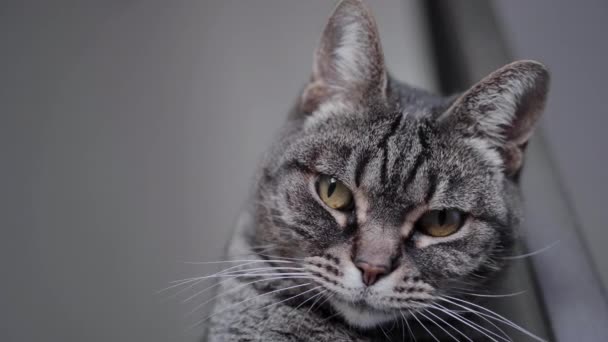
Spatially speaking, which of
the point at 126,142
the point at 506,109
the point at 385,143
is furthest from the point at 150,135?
the point at 506,109

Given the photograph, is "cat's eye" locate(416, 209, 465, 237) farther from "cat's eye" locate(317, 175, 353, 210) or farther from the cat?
"cat's eye" locate(317, 175, 353, 210)

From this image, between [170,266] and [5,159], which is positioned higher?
[5,159]

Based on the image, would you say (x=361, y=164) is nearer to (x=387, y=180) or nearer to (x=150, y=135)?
(x=387, y=180)

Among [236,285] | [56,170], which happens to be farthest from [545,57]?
[56,170]

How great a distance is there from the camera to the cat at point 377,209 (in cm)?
117

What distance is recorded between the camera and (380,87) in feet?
4.51

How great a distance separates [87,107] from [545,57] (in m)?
1.60

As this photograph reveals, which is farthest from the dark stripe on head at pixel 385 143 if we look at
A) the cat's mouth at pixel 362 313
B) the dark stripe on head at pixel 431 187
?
the cat's mouth at pixel 362 313

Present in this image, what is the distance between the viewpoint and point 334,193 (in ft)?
4.14

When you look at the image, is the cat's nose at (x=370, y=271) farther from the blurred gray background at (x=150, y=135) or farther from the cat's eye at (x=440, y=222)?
the blurred gray background at (x=150, y=135)

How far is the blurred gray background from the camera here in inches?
55.2

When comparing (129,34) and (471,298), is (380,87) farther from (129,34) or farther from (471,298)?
(129,34)

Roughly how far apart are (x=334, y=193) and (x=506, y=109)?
50cm

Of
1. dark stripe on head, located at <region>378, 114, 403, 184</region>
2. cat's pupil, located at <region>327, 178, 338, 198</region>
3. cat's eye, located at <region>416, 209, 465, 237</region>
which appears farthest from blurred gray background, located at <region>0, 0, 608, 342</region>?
cat's pupil, located at <region>327, 178, 338, 198</region>
